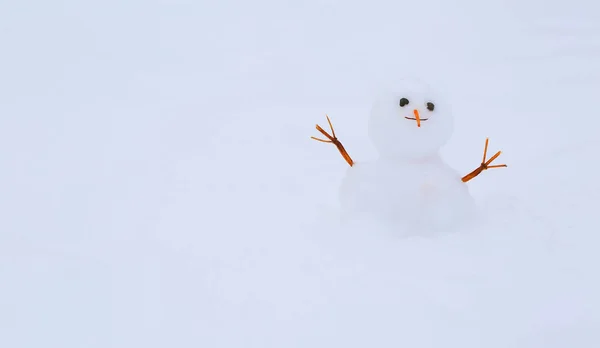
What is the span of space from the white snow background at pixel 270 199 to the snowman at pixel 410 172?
0.25ft

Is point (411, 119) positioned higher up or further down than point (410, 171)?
higher up

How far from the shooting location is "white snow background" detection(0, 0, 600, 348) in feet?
5.43

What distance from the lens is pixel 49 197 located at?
2531 mm

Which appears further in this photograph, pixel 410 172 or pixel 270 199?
pixel 270 199

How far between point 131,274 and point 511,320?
1097 mm

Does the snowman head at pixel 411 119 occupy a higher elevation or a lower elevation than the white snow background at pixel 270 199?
higher

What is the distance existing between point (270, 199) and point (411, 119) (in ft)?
2.43

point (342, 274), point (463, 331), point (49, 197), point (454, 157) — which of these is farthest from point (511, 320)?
point (49, 197)

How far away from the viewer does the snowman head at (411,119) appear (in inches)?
74.5

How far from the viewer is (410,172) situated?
1.96 m

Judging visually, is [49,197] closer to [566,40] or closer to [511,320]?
[511,320]

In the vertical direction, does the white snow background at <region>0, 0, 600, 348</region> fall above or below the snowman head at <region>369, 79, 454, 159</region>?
below

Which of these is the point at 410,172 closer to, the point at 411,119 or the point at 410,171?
the point at 410,171

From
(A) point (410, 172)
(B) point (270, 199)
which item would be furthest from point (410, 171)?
(B) point (270, 199)
